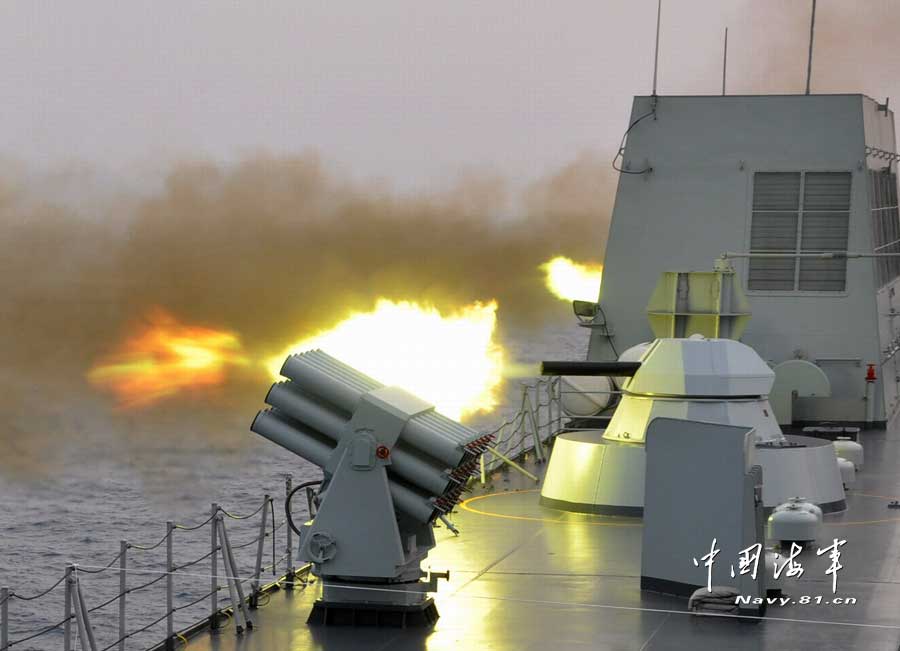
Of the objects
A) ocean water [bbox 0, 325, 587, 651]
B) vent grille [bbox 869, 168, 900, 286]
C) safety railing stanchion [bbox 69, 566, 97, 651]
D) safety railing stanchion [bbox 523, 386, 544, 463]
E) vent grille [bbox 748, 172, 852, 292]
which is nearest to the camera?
safety railing stanchion [bbox 69, 566, 97, 651]

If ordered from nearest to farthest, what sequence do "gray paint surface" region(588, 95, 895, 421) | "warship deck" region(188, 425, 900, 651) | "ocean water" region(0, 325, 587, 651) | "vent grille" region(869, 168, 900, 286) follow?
"warship deck" region(188, 425, 900, 651)
"gray paint surface" region(588, 95, 895, 421)
"ocean water" region(0, 325, 587, 651)
"vent grille" region(869, 168, 900, 286)

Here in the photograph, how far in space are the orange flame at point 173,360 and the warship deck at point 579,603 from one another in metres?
2.38

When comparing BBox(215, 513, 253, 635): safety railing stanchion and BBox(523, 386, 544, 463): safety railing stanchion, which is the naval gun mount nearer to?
BBox(215, 513, 253, 635): safety railing stanchion

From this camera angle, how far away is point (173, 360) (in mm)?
12602

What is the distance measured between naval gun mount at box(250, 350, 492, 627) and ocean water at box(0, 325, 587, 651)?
27.9 feet

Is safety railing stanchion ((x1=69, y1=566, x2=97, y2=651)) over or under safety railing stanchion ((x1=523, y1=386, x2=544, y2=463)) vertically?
under

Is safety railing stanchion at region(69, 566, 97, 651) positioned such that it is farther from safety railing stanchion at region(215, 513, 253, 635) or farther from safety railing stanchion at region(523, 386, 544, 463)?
safety railing stanchion at region(523, 386, 544, 463)

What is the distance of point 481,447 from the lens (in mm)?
9727

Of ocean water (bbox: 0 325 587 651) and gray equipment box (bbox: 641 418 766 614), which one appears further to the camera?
ocean water (bbox: 0 325 587 651)

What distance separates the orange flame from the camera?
1222 centimetres

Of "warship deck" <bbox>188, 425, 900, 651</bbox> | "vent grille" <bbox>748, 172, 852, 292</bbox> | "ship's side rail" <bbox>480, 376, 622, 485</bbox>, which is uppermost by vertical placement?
"vent grille" <bbox>748, 172, 852, 292</bbox>

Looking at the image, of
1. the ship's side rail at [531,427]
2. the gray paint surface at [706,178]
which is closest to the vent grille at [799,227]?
the gray paint surface at [706,178]

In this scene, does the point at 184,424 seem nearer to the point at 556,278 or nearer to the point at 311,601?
the point at 556,278

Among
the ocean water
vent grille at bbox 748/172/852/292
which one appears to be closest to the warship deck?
the ocean water
